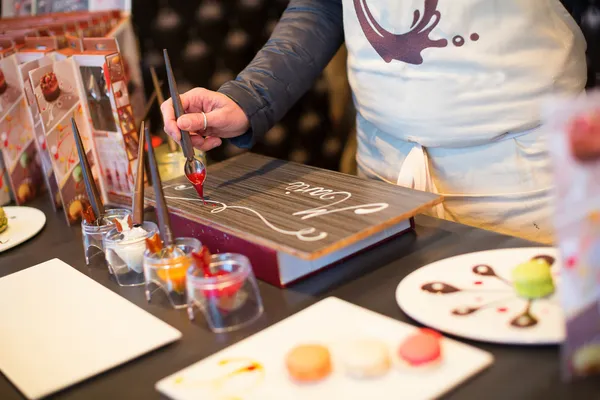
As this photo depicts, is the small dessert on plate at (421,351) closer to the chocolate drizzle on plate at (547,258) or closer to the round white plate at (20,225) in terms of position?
the chocolate drizzle on plate at (547,258)

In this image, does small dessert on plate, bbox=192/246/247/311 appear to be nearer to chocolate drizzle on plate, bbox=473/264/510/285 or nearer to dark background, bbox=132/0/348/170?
chocolate drizzle on plate, bbox=473/264/510/285

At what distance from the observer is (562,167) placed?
59 centimetres

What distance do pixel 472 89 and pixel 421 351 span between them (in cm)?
67

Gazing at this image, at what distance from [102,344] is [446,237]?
1.71 ft

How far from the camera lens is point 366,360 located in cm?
67

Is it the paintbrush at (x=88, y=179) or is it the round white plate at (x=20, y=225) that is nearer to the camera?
the paintbrush at (x=88, y=179)

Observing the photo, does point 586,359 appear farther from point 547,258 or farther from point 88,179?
point 88,179

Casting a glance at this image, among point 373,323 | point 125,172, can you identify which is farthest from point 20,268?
point 373,323

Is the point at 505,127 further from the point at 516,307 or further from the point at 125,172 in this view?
the point at 125,172

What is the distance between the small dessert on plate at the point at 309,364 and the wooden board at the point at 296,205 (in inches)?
7.1

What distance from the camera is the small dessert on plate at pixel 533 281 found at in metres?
0.76

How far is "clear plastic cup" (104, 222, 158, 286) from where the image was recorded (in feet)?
3.37

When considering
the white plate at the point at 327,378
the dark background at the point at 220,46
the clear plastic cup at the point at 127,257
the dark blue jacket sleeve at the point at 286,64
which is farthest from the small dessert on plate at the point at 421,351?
the dark background at the point at 220,46

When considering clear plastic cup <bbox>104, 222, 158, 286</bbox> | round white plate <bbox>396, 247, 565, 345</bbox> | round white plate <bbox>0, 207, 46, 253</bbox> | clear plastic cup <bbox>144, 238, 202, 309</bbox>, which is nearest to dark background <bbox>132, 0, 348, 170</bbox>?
round white plate <bbox>0, 207, 46, 253</bbox>
